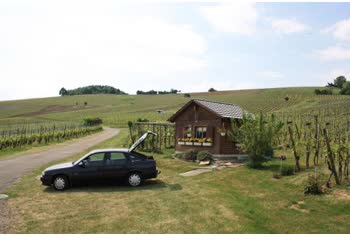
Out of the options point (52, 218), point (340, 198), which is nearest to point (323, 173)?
point (340, 198)

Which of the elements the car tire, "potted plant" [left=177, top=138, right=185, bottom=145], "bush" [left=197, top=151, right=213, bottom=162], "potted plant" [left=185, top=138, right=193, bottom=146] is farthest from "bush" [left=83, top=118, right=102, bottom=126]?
the car tire

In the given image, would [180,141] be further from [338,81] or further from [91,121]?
[338,81]

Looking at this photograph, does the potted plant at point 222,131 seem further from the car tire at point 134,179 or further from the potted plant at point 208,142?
the car tire at point 134,179

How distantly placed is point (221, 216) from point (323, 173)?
21.7ft

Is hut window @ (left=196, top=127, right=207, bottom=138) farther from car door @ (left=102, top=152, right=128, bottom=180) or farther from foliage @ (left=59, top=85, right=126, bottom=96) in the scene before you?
foliage @ (left=59, top=85, right=126, bottom=96)

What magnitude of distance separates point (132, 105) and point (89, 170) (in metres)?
90.0

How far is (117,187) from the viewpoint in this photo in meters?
13.1

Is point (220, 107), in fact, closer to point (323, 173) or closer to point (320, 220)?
point (323, 173)

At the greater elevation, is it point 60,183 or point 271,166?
point 60,183

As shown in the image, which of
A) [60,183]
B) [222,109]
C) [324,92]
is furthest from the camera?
[324,92]

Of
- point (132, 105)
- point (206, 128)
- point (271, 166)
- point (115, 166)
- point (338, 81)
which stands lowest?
point (271, 166)

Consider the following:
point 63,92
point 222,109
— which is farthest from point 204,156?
point 63,92

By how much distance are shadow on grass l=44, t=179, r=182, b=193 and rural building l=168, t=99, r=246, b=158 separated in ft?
23.1

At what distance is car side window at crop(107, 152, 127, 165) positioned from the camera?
13101 mm
